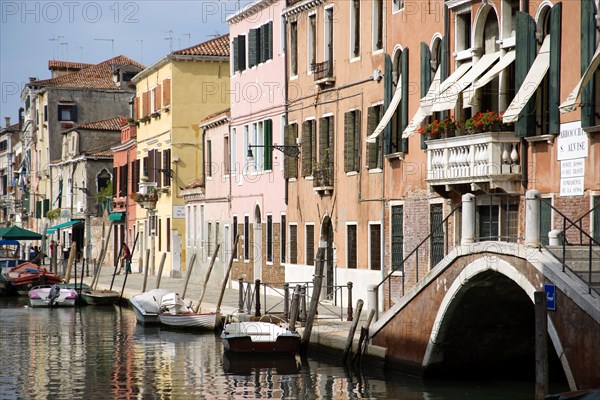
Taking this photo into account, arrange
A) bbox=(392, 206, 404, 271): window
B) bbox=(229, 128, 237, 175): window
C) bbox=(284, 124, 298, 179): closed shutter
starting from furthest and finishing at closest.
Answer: bbox=(229, 128, 237, 175): window
bbox=(284, 124, 298, 179): closed shutter
bbox=(392, 206, 404, 271): window

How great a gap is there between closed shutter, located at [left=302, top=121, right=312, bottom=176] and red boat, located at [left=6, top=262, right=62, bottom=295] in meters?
14.8

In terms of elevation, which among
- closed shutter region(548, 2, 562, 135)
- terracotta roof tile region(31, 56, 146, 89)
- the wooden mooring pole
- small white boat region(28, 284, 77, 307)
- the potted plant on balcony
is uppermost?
terracotta roof tile region(31, 56, 146, 89)

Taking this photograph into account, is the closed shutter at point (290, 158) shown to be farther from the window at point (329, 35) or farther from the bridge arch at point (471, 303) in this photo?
the bridge arch at point (471, 303)

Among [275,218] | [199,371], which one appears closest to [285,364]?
[199,371]

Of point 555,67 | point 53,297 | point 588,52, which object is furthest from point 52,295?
point 588,52

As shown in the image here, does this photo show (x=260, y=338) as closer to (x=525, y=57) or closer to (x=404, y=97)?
(x=404, y=97)

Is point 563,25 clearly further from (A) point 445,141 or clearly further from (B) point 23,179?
(B) point 23,179

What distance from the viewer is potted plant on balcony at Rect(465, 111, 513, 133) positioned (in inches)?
809

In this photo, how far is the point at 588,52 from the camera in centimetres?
1842

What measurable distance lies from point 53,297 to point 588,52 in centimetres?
2332

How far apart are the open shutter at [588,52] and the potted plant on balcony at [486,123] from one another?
2.01m

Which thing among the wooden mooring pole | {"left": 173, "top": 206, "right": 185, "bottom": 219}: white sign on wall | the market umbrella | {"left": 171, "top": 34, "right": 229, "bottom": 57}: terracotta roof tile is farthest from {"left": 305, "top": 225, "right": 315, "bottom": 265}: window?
the market umbrella

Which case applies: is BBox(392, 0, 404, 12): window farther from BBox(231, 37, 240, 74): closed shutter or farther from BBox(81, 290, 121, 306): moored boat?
BBox(81, 290, 121, 306): moored boat

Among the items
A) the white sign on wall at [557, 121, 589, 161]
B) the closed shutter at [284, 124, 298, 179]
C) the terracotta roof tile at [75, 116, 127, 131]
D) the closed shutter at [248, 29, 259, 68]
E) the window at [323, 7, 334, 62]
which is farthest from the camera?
the terracotta roof tile at [75, 116, 127, 131]
